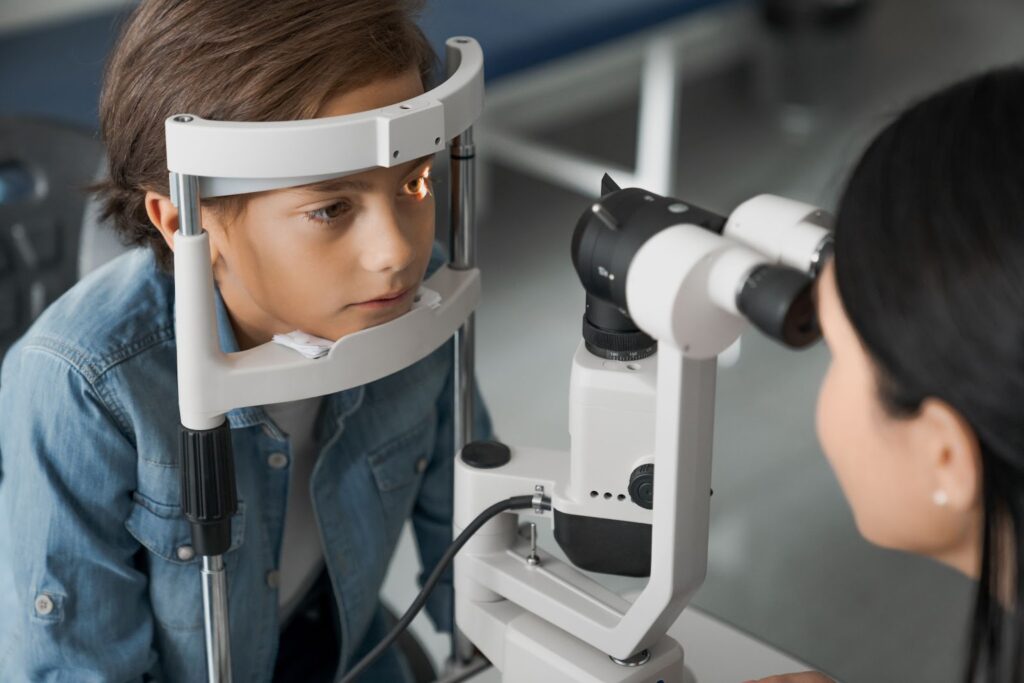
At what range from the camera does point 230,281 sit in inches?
40.1

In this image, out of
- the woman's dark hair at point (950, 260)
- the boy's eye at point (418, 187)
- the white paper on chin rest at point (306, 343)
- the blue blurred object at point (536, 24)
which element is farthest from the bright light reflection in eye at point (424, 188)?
the blue blurred object at point (536, 24)

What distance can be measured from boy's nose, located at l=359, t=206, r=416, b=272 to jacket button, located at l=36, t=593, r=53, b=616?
0.38m

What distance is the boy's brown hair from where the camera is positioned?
90 centimetres

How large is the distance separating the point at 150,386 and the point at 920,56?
391 centimetres

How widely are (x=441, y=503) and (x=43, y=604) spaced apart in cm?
43

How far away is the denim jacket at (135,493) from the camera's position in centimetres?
100

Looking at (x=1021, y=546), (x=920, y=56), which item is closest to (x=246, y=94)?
(x=1021, y=546)

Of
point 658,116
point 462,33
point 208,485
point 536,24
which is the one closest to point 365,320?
point 208,485

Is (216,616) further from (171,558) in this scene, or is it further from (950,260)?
(950,260)

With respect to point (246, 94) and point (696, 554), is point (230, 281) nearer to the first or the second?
point (246, 94)

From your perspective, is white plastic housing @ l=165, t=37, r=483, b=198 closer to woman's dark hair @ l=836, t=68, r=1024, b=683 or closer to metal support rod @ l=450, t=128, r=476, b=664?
metal support rod @ l=450, t=128, r=476, b=664

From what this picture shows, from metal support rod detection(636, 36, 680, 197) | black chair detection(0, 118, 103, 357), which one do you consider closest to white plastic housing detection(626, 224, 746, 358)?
black chair detection(0, 118, 103, 357)

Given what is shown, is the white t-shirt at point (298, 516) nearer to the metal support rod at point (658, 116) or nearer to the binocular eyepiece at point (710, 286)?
the binocular eyepiece at point (710, 286)

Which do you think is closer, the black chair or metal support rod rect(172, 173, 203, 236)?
metal support rod rect(172, 173, 203, 236)
